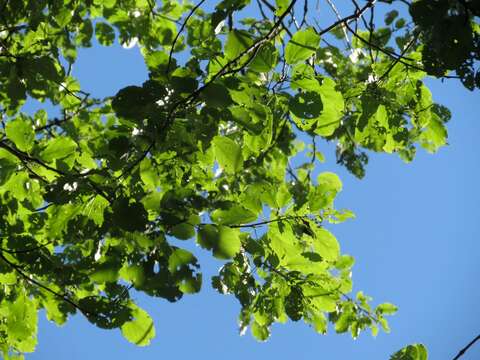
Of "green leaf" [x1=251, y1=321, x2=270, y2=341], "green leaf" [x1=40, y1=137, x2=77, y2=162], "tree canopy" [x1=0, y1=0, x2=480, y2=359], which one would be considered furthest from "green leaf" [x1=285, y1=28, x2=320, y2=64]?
"green leaf" [x1=251, y1=321, x2=270, y2=341]

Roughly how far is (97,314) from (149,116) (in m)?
0.98

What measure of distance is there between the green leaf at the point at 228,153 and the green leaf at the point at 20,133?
82 cm

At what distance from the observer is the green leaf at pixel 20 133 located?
6.35ft

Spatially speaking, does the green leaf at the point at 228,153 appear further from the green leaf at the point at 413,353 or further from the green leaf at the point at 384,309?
the green leaf at the point at 384,309

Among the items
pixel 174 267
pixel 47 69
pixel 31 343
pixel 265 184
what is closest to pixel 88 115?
pixel 47 69

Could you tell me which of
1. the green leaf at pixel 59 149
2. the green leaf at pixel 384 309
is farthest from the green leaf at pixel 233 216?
the green leaf at pixel 384 309

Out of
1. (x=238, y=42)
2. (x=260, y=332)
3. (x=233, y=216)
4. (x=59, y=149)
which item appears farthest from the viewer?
(x=260, y=332)

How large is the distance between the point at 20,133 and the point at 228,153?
3.01 ft

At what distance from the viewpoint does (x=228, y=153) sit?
1.78 m

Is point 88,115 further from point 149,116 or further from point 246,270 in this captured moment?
point 149,116

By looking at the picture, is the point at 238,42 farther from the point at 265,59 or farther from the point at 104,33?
the point at 104,33

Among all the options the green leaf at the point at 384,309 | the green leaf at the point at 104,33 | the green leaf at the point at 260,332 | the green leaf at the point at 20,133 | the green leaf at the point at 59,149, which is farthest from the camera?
the green leaf at the point at 104,33

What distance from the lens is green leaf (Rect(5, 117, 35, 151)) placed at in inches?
76.2

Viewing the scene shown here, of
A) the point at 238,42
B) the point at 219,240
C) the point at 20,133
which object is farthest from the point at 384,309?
the point at 20,133
